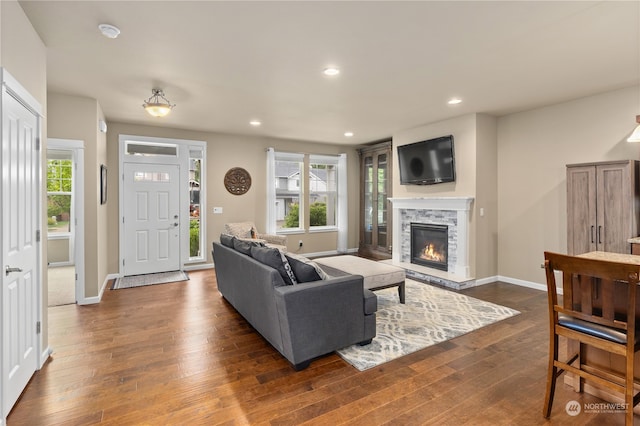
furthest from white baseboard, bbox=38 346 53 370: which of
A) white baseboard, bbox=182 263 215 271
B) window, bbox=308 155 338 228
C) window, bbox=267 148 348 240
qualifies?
window, bbox=308 155 338 228

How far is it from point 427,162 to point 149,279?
5.24m

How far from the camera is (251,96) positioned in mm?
4219

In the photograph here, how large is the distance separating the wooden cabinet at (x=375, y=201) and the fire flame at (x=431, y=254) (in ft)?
4.27

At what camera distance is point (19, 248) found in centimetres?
226

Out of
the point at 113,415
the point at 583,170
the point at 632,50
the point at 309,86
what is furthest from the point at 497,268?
the point at 113,415

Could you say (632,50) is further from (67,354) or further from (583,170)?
(67,354)

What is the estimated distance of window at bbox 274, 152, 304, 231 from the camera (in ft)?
24.2

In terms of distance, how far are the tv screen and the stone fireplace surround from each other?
0.36 meters

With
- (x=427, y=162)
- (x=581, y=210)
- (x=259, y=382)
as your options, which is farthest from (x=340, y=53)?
(x=581, y=210)

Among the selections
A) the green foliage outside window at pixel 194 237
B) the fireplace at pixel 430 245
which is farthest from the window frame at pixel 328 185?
the green foliage outside window at pixel 194 237

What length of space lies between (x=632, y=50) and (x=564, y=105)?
1648mm

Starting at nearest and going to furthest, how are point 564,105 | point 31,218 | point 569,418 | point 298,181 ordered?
1. point 569,418
2. point 31,218
3. point 564,105
4. point 298,181

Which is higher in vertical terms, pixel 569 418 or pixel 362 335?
pixel 362 335

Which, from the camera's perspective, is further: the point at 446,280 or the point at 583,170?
the point at 446,280
